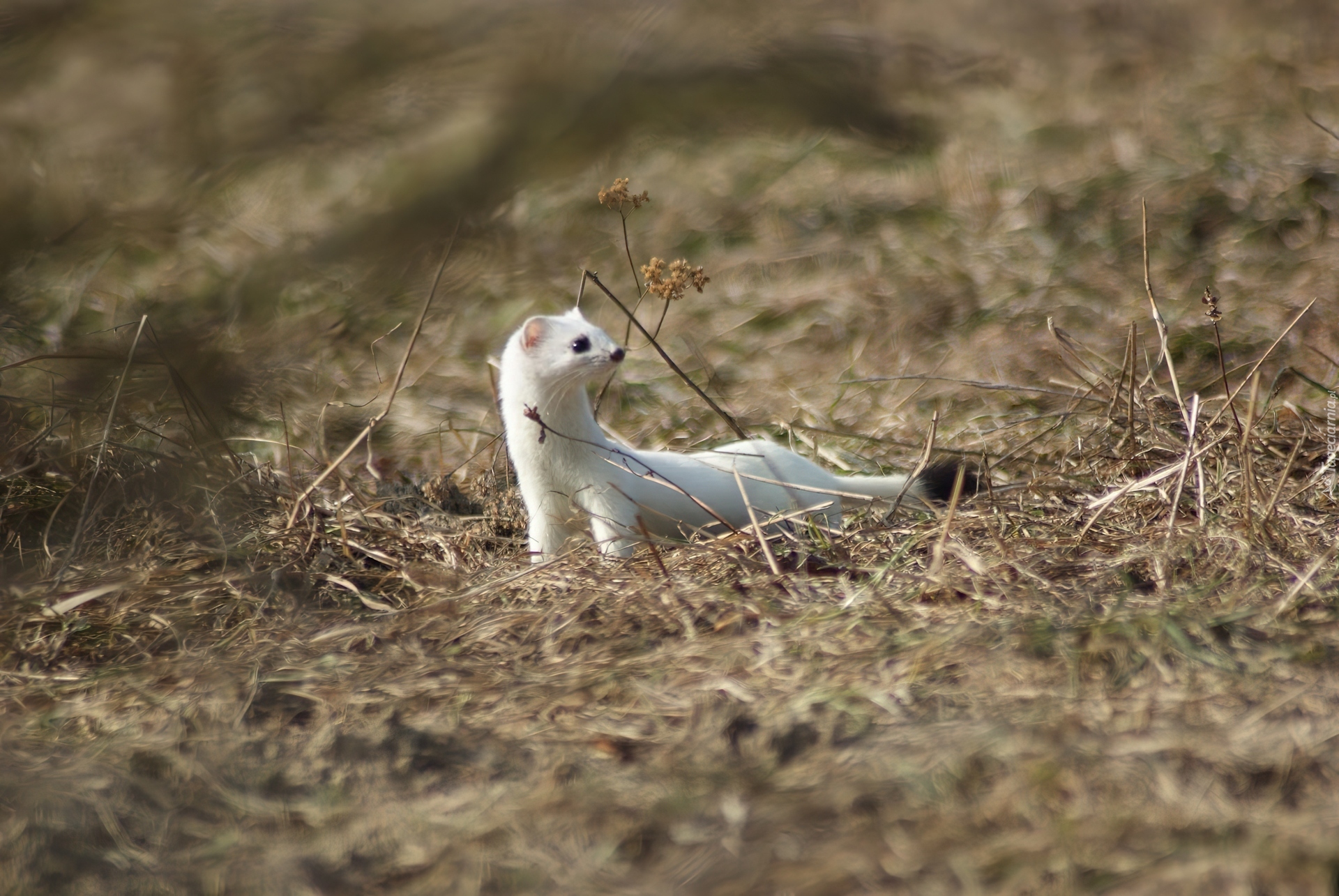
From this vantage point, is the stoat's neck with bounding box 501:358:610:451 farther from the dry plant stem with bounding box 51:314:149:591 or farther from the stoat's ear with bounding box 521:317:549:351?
the dry plant stem with bounding box 51:314:149:591

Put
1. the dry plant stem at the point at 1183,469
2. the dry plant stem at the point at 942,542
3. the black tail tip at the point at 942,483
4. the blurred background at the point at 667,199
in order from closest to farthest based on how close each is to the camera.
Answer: the blurred background at the point at 667,199
the dry plant stem at the point at 942,542
the dry plant stem at the point at 1183,469
the black tail tip at the point at 942,483

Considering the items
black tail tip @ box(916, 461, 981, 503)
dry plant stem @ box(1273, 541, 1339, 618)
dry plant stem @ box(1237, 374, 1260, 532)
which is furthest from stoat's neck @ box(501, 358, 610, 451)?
dry plant stem @ box(1273, 541, 1339, 618)

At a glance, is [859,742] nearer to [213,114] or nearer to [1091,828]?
[1091,828]

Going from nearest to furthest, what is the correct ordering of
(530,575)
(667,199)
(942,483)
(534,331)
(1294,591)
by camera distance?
(1294,591), (530,575), (942,483), (534,331), (667,199)

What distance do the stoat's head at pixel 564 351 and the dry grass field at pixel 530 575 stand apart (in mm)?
563

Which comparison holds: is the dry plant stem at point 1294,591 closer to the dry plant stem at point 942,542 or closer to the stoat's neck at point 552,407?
the dry plant stem at point 942,542

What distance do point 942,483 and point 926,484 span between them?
0.18 feet

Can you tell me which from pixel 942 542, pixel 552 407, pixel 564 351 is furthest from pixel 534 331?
pixel 942 542

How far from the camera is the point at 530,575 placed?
2.62 m

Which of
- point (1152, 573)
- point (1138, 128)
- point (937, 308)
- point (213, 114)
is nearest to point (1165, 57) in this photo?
point (1138, 128)

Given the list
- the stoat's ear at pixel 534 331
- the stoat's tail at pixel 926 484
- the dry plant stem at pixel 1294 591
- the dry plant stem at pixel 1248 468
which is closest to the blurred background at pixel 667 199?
the stoat's ear at pixel 534 331

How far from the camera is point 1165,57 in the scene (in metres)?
6.72

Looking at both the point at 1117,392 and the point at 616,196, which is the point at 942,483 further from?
the point at 616,196

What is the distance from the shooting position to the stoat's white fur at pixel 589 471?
10.1 feet
